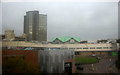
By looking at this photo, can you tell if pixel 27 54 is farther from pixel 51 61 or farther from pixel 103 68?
pixel 103 68

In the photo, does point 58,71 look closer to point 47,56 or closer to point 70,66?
point 47,56

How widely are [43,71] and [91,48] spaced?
523 centimetres

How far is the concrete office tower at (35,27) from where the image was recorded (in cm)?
517

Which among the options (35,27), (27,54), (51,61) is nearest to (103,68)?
(51,61)

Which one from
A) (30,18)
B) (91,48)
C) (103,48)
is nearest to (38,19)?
(30,18)

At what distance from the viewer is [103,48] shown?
7.93 metres

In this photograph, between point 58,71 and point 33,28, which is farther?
point 33,28

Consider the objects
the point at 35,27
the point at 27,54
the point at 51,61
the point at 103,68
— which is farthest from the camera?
the point at 35,27

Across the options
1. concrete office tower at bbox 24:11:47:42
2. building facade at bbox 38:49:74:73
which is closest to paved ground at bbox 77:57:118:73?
building facade at bbox 38:49:74:73

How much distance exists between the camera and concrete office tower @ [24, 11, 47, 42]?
5.17 metres

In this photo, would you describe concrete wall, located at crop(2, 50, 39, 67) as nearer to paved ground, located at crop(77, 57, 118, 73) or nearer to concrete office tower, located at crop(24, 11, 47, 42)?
paved ground, located at crop(77, 57, 118, 73)

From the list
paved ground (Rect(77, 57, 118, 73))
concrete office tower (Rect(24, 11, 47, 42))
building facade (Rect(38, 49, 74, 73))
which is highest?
concrete office tower (Rect(24, 11, 47, 42))

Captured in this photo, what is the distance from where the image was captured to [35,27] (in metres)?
5.46

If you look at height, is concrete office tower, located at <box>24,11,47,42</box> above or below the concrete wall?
above
